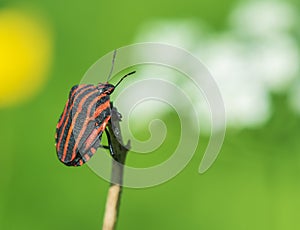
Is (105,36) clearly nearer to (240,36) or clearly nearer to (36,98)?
(36,98)

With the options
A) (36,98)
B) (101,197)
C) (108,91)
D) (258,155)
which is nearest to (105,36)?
(36,98)

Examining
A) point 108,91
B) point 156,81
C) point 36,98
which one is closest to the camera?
point 108,91

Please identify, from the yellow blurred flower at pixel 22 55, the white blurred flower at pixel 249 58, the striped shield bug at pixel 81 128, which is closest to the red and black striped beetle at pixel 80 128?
the striped shield bug at pixel 81 128

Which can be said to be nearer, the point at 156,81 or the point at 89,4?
the point at 156,81

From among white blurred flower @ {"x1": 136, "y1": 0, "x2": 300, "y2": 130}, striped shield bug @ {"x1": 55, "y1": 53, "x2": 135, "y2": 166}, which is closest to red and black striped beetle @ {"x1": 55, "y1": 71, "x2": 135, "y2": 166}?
striped shield bug @ {"x1": 55, "y1": 53, "x2": 135, "y2": 166}

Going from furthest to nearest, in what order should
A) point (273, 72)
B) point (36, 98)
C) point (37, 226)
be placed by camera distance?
point (36, 98) < point (37, 226) < point (273, 72)

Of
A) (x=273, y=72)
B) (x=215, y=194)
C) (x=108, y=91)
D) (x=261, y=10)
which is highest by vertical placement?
(x=261, y=10)

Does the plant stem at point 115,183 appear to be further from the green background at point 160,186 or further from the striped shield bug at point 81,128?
the green background at point 160,186
